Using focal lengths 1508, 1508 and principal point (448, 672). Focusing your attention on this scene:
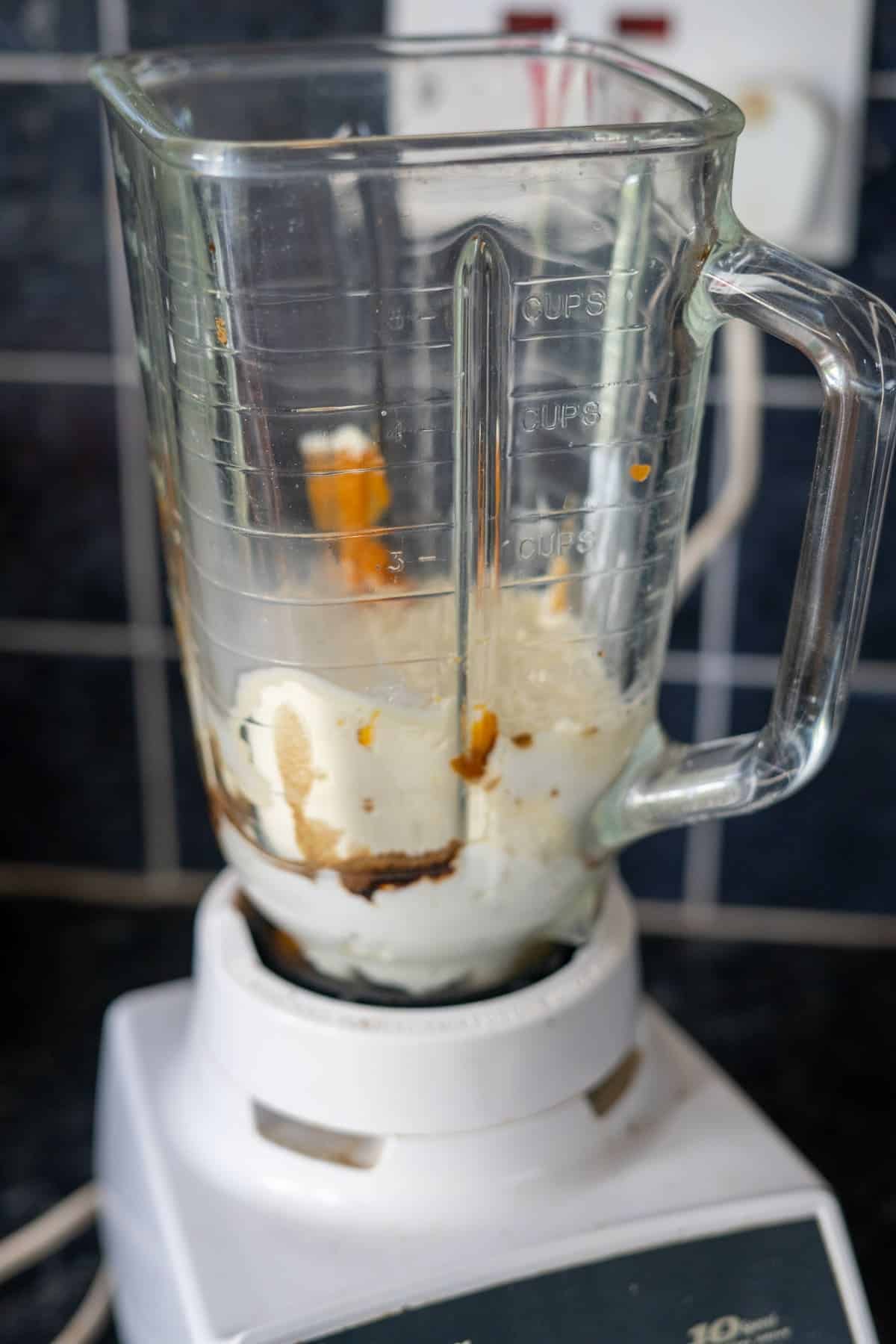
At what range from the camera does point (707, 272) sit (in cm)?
45

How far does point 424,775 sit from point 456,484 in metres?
0.10

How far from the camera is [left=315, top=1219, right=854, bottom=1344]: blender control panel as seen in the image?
0.50 metres

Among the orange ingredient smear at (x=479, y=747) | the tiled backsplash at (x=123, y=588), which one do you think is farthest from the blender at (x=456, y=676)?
the tiled backsplash at (x=123, y=588)

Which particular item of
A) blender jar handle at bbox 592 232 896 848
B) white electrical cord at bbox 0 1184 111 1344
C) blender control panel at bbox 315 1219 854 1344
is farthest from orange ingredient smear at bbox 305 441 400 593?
white electrical cord at bbox 0 1184 111 1344

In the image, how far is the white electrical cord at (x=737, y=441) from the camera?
764 millimetres

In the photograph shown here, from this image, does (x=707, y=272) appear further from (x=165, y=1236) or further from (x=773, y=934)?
(x=773, y=934)

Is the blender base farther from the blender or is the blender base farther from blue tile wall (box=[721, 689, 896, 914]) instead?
blue tile wall (box=[721, 689, 896, 914])

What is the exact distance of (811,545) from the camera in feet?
1.53

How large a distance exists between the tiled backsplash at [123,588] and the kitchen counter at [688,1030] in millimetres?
42

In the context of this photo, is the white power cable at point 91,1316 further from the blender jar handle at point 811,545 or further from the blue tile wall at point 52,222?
the blue tile wall at point 52,222

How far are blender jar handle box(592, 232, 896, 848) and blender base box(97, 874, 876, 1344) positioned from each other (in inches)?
3.0

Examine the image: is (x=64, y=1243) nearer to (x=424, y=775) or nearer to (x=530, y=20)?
(x=424, y=775)

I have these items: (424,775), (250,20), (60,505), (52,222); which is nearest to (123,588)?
(60,505)

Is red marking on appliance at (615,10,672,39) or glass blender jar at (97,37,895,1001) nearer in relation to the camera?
glass blender jar at (97,37,895,1001)
